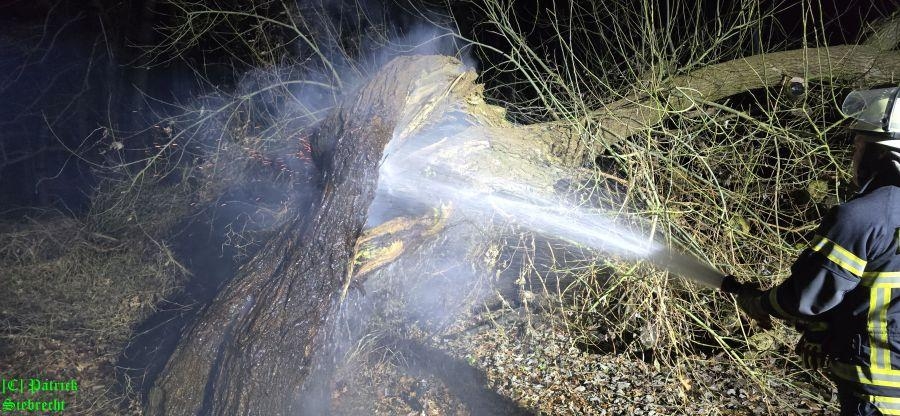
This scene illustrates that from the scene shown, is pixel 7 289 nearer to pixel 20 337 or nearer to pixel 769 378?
pixel 20 337

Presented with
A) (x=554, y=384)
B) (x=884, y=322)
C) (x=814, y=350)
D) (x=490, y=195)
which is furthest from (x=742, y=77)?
(x=554, y=384)

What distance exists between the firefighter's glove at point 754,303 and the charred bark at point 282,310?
270 cm

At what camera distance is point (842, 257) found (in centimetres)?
218

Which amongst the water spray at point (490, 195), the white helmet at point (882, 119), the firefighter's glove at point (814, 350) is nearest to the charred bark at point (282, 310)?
the water spray at point (490, 195)

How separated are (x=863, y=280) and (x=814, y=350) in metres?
0.54

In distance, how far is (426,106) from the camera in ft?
15.3

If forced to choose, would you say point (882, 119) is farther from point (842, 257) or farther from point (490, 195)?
point (490, 195)

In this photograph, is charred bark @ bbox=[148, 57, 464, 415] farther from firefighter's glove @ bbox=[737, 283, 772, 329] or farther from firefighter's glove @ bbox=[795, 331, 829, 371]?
firefighter's glove @ bbox=[795, 331, 829, 371]

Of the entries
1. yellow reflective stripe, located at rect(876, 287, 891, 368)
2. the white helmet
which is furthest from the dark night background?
yellow reflective stripe, located at rect(876, 287, 891, 368)

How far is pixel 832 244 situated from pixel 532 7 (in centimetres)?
757

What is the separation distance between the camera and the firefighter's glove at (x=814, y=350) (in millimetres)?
2537

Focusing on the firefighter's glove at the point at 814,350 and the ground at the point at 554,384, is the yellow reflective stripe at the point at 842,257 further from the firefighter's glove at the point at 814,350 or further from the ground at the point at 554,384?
the ground at the point at 554,384

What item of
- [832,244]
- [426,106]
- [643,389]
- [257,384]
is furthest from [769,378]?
[257,384]

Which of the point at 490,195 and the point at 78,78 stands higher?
the point at 490,195
